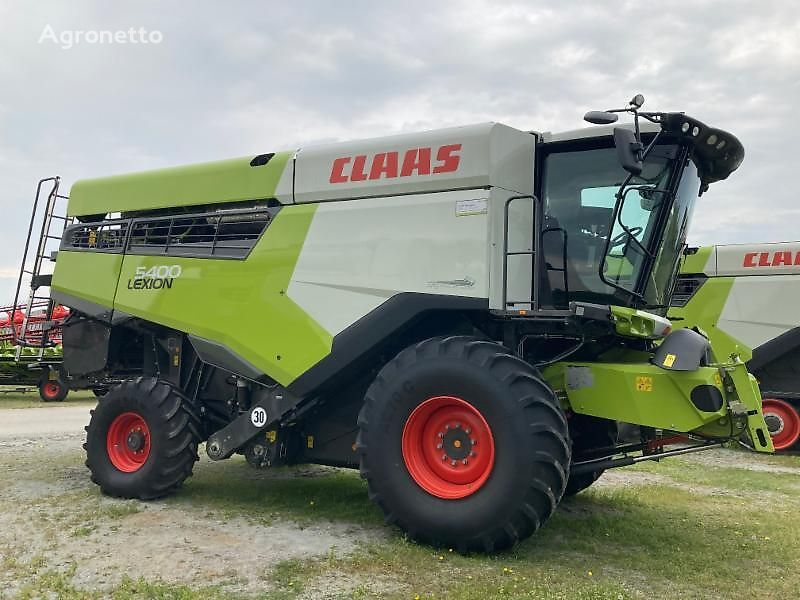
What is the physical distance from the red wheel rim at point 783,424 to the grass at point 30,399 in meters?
14.6

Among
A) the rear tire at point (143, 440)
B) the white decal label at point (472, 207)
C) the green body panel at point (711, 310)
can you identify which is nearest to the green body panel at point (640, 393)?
the white decal label at point (472, 207)

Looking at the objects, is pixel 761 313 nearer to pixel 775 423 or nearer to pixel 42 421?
pixel 775 423

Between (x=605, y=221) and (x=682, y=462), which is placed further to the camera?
(x=682, y=462)

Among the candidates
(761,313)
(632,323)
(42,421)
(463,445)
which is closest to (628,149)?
(632,323)

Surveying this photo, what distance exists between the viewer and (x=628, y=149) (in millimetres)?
4695

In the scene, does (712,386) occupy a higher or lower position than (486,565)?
higher

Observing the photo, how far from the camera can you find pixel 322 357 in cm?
562

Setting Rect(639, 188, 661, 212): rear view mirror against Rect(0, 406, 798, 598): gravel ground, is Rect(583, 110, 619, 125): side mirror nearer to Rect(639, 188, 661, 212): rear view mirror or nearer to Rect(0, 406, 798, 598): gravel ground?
Rect(639, 188, 661, 212): rear view mirror

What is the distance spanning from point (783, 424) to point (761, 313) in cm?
179

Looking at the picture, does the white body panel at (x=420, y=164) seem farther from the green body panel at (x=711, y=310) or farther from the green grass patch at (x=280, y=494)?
the green body panel at (x=711, y=310)

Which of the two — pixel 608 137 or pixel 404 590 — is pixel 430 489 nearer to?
pixel 404 590

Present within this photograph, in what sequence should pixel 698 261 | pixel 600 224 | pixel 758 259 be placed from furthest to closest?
pixel 698 261, pixel 758 259, pixel 600 224

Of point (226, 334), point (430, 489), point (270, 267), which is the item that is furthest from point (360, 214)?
point (430, 489)

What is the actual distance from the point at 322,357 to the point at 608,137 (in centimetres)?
281
